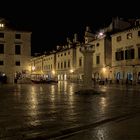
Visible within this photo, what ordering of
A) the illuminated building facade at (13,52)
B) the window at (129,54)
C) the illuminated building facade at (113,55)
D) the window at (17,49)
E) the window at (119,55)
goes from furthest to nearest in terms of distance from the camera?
the window at (17,49) < the illuminated building facade at (13,52) < the window at (119,55) < the window at (129,54) < the illuminated building facade at (113,55)

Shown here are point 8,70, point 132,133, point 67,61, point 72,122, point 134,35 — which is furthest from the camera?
point 67,61

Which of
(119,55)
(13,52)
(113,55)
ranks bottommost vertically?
(119,55)

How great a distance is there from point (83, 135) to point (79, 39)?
94228mm

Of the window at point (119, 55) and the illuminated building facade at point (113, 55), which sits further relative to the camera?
the window at point (119, 55)

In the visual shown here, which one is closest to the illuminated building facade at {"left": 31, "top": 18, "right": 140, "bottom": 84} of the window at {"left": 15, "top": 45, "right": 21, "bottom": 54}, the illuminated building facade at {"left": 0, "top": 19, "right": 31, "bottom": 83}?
the illuminated building facade at {"left": 0, "top": 19, "right": 31, "bottom": 83}

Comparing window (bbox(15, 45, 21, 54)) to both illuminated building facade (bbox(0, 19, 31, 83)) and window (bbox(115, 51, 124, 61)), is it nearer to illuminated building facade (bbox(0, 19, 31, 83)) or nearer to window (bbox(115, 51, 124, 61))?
illuminated building facade (bbox(0, 19, 31, 83))

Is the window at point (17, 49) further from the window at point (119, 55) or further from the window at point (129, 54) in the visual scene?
the window at point (129, 54)

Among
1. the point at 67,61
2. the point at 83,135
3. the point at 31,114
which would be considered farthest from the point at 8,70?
the point at 83,135

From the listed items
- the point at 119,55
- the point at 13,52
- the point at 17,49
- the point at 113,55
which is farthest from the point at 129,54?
the point at 13,52

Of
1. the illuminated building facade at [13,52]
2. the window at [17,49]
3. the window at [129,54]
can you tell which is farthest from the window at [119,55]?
the window at [17,49]

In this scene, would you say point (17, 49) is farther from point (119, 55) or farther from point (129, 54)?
point (129, 54)

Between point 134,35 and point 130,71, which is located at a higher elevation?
point 134,35

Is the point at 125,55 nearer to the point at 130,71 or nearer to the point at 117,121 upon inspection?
the point at 130,71

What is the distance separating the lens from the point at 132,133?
37.3 feet
